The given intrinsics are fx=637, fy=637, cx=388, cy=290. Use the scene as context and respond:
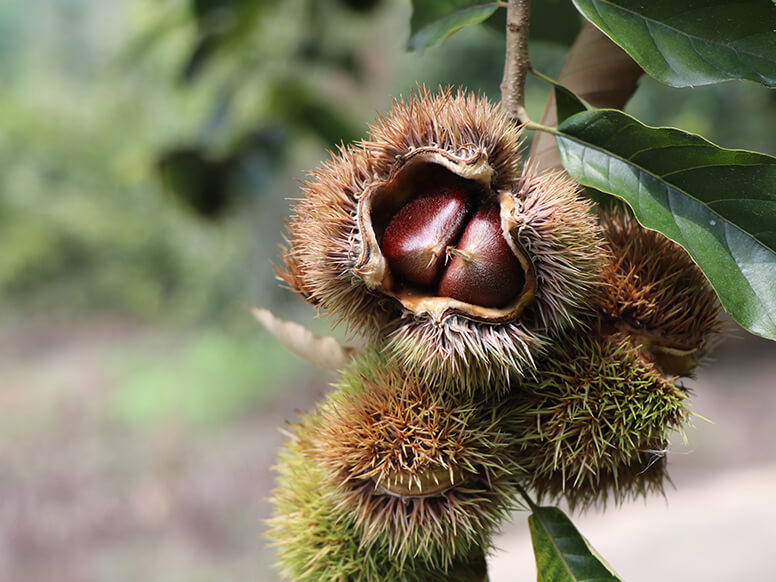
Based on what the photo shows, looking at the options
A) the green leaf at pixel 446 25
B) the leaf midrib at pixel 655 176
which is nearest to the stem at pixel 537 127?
the leaf midrib at pixel 655 176

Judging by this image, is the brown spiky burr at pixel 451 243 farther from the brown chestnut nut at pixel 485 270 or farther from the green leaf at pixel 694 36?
the green leaf at pixel 694 36

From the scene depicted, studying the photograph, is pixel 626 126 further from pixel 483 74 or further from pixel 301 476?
pixel 483 74

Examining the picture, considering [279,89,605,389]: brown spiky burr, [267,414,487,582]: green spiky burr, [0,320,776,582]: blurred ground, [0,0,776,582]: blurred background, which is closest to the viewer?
[279,89,605,389]: brown spiky burr

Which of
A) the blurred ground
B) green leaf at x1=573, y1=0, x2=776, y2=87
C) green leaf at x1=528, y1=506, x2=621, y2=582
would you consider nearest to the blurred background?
the blurred ground

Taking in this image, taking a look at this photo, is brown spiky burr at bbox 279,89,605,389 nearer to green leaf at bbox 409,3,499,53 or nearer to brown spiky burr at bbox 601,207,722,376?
brown spiky burr at bbox 601,207,722,376

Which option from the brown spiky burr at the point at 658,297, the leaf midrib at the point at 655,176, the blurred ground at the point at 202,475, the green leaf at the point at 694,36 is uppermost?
the blurred ground at the point at 202,475

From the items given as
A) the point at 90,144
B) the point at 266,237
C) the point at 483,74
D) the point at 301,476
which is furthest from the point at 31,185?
the point at 301,476
